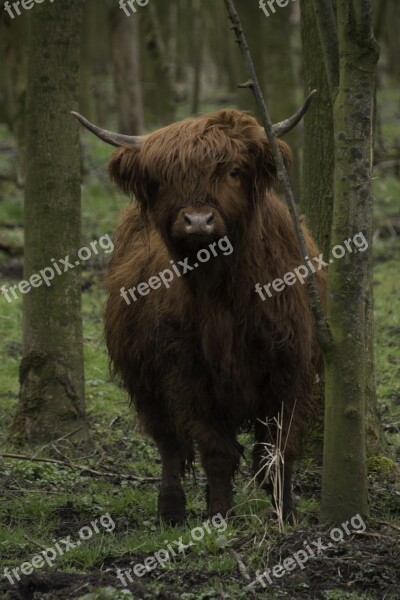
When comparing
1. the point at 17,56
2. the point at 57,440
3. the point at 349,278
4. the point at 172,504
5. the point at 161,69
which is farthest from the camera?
the point at 161,69

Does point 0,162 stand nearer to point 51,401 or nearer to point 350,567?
point 51,401

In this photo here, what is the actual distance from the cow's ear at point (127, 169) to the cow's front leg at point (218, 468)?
1.51 metres

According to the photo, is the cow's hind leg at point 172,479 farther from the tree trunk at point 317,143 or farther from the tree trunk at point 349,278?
the tree trunk at point 317,143

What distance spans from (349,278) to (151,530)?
1.99m

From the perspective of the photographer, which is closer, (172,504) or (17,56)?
(172,504)

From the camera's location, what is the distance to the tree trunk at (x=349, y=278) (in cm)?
480

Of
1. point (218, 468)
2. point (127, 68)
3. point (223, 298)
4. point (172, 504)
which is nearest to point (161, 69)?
point (127, 68)

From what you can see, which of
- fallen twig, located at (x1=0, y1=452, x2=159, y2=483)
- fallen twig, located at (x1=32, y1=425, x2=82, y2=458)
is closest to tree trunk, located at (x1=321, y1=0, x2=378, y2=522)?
fallen twig, located at (x1=0, y1=452, x2=159, y2=483)

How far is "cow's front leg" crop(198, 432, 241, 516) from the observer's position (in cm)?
566

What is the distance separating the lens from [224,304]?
18.3ft

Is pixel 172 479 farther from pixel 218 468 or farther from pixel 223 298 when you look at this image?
pixel 223 298

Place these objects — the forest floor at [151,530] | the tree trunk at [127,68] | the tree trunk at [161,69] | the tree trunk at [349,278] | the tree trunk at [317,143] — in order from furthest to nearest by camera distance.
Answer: the tree trunk at [161,69]
the tree trunk at [127,68]
the tree trunk at [317,143]
the tree trunk at [349,278]
the forest floor at [151,530]

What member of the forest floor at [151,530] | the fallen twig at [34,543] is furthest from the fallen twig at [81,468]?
the fallen twig at [34,543]

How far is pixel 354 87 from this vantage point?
189 inches
